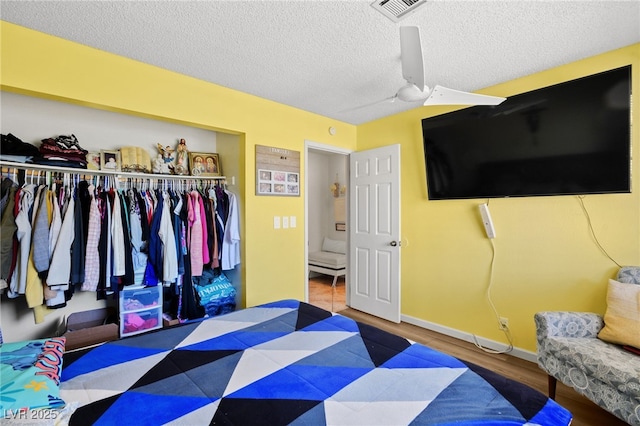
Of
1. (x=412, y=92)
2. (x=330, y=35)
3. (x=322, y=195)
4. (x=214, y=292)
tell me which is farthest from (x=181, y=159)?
(x=322, y=195)

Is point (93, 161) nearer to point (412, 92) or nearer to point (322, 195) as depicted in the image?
point (412, 92)

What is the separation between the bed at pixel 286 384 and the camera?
96 cm

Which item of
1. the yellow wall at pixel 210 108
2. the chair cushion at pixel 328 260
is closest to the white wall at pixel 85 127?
the yellow wall at pixel 210 108

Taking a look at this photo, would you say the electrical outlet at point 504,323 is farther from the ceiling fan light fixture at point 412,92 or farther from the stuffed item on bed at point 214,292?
the stuffed item on bed at point 214,292

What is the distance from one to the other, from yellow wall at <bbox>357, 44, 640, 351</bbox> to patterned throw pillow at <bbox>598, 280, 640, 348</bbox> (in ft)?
0.96

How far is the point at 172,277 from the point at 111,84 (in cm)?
158

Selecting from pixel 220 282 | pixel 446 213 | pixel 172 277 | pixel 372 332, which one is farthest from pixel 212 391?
pixel 446 213

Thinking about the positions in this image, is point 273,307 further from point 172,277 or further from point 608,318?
point 608,318

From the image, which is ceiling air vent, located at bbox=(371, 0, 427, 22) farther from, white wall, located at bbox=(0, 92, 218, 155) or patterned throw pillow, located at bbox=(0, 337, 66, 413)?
white wall, located at bbox=(0, 92, 218, 155)

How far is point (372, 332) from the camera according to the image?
1.60 meters

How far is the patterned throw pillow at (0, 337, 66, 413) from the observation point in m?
0.88

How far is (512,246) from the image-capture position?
262 cm

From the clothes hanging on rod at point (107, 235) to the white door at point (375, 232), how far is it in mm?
1595

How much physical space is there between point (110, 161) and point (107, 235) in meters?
0.68
